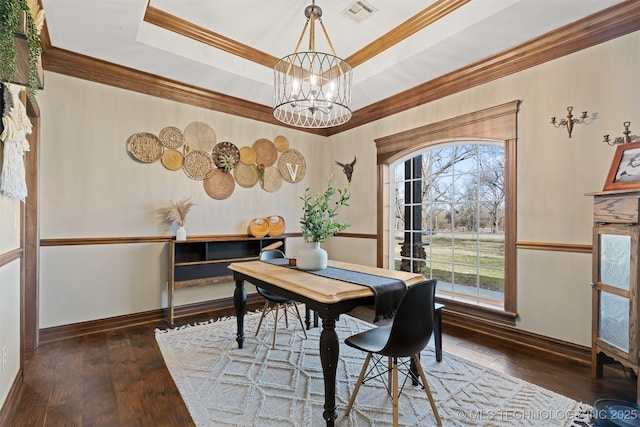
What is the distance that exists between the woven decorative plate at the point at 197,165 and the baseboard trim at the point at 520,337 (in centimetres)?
339

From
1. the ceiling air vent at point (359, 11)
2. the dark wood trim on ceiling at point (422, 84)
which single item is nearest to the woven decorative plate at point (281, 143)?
the dark wood trim on ceiling at point (422, 84)

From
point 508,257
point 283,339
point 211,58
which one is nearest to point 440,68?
point 508,257

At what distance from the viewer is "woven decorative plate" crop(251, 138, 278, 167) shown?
15.1 feet

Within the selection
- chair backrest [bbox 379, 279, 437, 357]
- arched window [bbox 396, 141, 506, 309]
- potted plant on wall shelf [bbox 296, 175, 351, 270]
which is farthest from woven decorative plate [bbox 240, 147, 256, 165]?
chair backrest [bbox 379, 279, 437, 357]

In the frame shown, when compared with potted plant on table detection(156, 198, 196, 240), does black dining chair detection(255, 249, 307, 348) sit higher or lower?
lower

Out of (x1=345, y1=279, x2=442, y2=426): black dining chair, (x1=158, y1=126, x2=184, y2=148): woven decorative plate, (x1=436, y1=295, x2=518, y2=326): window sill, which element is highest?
(x1=158, y1=126, x2=184, y2=148): woven decorative plate

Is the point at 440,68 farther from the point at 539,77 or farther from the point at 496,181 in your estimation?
the point at 496,181

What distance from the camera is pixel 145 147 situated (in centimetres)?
368

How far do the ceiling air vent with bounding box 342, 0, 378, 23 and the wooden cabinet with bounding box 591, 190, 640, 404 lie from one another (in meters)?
2.38

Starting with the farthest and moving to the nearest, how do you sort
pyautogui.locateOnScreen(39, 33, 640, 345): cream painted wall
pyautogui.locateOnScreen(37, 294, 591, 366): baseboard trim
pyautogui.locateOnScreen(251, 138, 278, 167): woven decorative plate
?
pyautogui.locateOnScreen(251, 138, 278, 167): woven decorative plate < pyautogui.locateOnScreen(37, 294, 591, 366): baseboard trim < pyautogui.locateOnScreen(39, 33, 640, 345): cream painted wall

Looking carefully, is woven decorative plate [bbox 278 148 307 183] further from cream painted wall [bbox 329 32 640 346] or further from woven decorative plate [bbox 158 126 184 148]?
cream painted wall [bbox 329 32 640 346]

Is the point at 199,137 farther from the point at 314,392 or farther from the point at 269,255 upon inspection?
the point at 314,392

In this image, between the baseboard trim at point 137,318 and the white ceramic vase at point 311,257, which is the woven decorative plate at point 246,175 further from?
the white ceramic vase at point 311,257

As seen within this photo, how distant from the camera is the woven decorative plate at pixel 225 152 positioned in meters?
4.20
